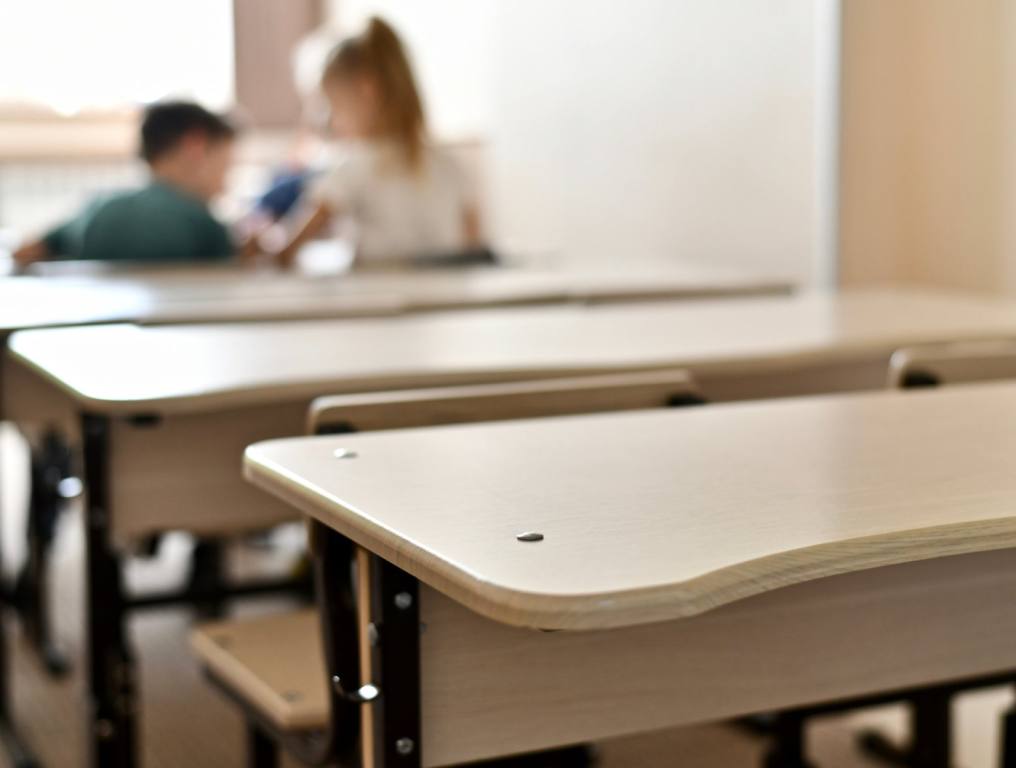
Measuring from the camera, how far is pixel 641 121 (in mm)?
4488

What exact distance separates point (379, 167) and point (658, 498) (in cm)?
260

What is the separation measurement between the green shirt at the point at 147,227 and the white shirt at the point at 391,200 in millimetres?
308

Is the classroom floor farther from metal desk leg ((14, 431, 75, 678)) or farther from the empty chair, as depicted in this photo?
the empty chair

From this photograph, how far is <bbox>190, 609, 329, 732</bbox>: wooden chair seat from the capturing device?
1.44 meters

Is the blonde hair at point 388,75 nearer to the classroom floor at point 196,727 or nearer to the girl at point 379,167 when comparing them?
the girl at point 379,167

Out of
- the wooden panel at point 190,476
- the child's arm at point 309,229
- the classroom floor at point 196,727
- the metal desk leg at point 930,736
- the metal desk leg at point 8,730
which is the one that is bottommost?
the classroom floor at point 196,727

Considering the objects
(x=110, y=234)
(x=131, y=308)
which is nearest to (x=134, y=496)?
(x=131, y=308)

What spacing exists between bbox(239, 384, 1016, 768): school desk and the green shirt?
2.30 m

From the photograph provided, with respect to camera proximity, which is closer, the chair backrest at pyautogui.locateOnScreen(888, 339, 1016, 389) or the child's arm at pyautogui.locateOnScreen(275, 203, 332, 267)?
the chair backrest at pyautogui.locateOnScreen(888, 339, 1016, 389)

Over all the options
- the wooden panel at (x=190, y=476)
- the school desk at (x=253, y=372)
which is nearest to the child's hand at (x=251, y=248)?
the school desk at (x=253, y=372)

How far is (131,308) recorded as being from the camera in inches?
90.2

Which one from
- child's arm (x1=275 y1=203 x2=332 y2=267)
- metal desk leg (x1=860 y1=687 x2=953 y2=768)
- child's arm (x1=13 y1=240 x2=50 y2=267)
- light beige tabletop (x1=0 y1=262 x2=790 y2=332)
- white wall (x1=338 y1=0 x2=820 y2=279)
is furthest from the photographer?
white wall (x1=338 y1=0 x2=820 y2=279)

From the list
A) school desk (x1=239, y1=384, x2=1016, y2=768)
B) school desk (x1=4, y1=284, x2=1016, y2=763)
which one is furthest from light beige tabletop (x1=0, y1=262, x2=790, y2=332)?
school desk (x1=239, y1=384, x2=1016, y2=768)

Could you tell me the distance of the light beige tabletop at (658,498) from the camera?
81cm
